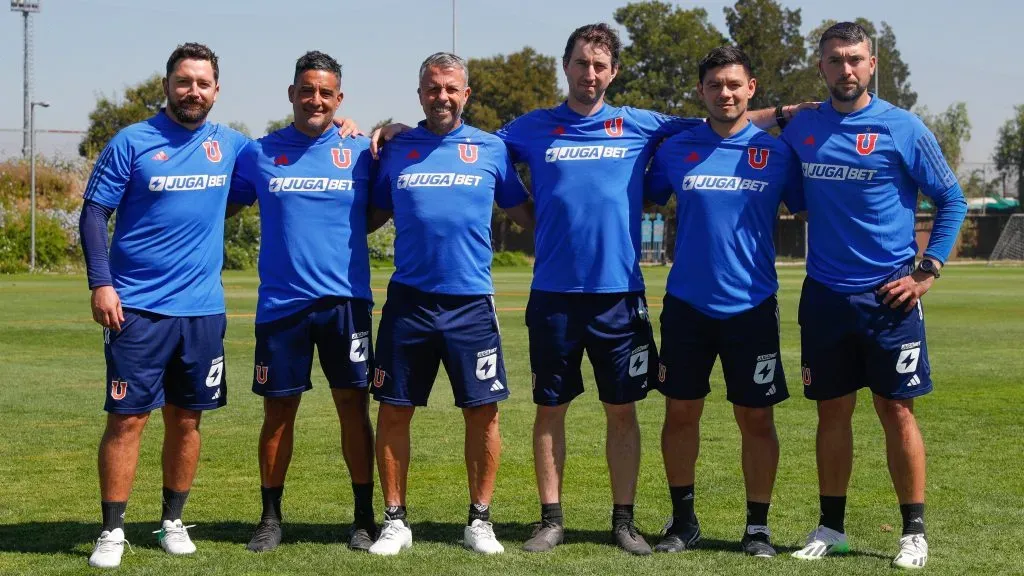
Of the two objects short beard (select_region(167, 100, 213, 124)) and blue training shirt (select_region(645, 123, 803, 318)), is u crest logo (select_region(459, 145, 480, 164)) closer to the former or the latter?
blue training shirt (select_region(645, 123, 803, 318))

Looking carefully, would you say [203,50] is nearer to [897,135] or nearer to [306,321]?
[306,321]

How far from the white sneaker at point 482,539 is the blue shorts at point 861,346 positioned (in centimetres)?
170

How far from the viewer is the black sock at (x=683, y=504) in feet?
19.8

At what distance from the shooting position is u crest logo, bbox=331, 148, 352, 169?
6.13 meters

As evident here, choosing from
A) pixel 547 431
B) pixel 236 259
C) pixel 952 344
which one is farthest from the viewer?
pixel 236 259

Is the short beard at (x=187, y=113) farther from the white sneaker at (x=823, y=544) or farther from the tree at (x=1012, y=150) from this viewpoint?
the tree at (x=1012, y=150)

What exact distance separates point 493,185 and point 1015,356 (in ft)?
36.3

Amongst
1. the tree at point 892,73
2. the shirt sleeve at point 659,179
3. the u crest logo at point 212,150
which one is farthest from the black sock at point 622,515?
the tree at point 892,73

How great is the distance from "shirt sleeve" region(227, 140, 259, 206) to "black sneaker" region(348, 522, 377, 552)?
177 cm

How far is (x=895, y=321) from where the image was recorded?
5.79 metres

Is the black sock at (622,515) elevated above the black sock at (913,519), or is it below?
below

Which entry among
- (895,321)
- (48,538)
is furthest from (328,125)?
(895,321)

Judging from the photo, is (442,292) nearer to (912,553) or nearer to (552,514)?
(552,514)

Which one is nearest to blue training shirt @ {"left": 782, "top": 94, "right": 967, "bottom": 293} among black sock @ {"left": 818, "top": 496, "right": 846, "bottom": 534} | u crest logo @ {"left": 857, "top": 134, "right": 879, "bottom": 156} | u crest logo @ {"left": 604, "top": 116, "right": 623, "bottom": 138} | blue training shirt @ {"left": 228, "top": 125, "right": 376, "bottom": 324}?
u crest logo @ {"left": 857, "top": 134, "right": 879, "bottom": 156}
